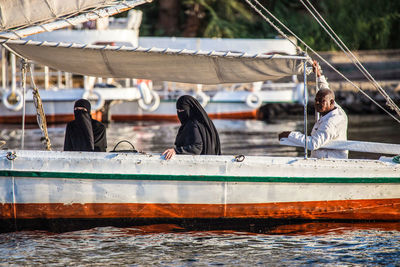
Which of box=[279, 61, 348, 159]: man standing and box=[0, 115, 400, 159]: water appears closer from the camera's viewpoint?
box=[279, 61, 348, 159]: man standing

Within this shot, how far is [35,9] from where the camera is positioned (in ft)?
28.2

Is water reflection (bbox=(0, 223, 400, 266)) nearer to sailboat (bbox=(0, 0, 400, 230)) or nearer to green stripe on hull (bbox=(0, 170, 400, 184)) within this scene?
sailboat (bbox=(0, 0, 400, 230))

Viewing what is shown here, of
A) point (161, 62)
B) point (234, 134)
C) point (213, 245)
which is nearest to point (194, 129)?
point (161, 62)

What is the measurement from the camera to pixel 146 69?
8.66 meters

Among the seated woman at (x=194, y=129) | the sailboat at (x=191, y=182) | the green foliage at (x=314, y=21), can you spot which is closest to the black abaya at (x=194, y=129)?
the seated woman at (x=194, y=129)

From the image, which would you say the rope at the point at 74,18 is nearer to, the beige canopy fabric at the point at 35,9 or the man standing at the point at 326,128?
the beige canopy fabric at the point at 35,9

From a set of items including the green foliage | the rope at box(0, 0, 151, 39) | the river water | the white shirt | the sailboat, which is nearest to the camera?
the river water

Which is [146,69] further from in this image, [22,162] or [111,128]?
[111,128]

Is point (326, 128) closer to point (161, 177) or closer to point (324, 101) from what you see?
point (324, 101)

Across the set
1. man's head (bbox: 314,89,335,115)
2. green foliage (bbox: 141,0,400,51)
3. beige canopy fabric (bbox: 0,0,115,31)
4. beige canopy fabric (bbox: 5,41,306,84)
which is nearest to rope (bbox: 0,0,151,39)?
beige canopy fabric (bbox: 0,0,115,31)

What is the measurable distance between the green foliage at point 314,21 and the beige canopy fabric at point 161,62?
69.9ft

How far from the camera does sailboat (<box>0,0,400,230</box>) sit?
7703 mm

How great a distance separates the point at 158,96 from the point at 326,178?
1755 centimetres

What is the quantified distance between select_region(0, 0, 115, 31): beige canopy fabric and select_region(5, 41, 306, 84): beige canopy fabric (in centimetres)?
39
